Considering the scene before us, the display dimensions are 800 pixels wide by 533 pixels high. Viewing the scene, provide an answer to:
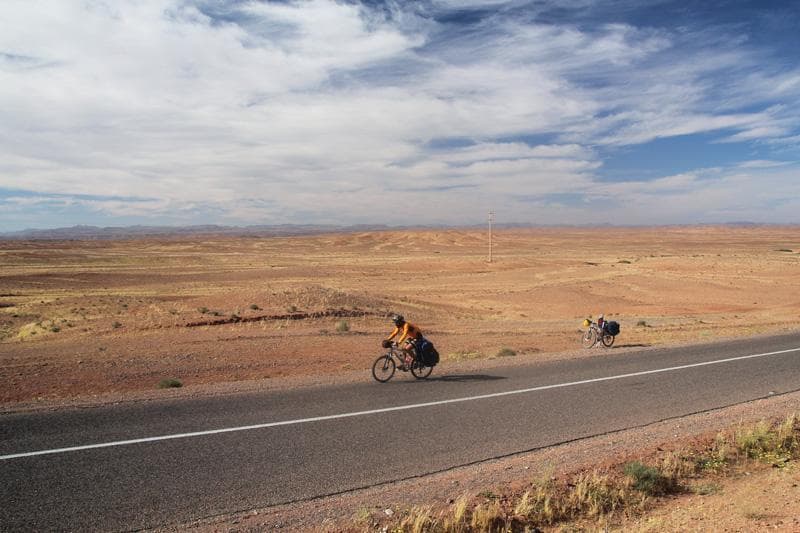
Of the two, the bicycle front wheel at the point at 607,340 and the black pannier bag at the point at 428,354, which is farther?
the bicycle front wheel at the point at 607,340

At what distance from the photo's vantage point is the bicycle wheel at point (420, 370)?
43.7 feet

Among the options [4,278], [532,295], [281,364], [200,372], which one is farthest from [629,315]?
[4,278]

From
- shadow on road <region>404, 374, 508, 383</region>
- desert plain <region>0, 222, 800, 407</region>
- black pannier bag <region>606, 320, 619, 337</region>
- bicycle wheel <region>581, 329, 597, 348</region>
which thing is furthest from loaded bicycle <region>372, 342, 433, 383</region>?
bicycle wheel <region>581, 329, 597, 348</region>

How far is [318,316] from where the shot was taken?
27.2 metres

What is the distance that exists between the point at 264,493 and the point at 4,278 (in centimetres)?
5817

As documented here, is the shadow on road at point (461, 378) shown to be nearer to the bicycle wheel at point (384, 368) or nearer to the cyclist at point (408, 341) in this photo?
the cyclist at point (408, 341)

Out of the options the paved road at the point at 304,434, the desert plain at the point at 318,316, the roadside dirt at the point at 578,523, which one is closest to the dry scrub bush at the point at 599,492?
the roadside dirt at the point at 578,523

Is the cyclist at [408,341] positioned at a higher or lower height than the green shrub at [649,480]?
higher

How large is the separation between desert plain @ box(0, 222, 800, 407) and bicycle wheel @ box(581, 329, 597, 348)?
0.59 meters

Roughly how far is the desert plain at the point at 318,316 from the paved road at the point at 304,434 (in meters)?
2.69

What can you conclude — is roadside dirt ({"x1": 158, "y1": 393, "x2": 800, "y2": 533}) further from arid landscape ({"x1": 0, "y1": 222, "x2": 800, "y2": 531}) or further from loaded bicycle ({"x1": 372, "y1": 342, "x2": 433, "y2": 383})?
loaded bicycle ({"x1": 372, "y1": 342, "x2": 433, "y2": 383})

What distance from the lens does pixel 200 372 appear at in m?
16.2

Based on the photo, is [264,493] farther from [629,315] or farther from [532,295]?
[532,295]

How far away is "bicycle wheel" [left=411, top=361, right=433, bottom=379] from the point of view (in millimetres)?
13328
